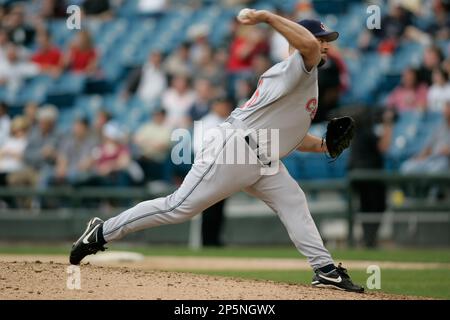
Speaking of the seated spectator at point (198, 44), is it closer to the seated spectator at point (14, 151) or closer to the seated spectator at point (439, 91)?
the seated spectator at point (14, 151)

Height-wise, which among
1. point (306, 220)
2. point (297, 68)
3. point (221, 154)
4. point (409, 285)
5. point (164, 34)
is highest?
point (164, 34)

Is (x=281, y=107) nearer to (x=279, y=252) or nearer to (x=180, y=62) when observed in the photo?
(x=279, y=252)

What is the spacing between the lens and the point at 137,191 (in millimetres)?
14203

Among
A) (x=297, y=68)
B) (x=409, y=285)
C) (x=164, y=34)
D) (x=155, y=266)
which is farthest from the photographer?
(x=164, y=34)

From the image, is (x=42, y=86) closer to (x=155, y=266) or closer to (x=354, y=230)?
(x=354, y=230)

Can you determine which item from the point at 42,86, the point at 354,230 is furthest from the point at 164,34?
the point at 354,230

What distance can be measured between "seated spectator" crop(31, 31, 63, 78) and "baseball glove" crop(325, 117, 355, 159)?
11.2 m

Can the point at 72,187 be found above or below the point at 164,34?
below

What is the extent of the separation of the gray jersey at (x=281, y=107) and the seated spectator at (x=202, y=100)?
737 cm

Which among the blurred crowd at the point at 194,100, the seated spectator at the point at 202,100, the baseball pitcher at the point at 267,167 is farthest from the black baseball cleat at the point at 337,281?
the seated spectator at the point at 202,100

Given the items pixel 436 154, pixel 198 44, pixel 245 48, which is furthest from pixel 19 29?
pixel 436 154

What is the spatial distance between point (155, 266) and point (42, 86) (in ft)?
27.4

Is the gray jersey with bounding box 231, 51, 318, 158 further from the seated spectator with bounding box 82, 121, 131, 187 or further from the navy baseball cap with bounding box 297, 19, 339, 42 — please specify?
the seated spectator with bounding box 82, 121, 131, 187

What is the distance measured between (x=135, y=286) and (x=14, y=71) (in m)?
12.4
